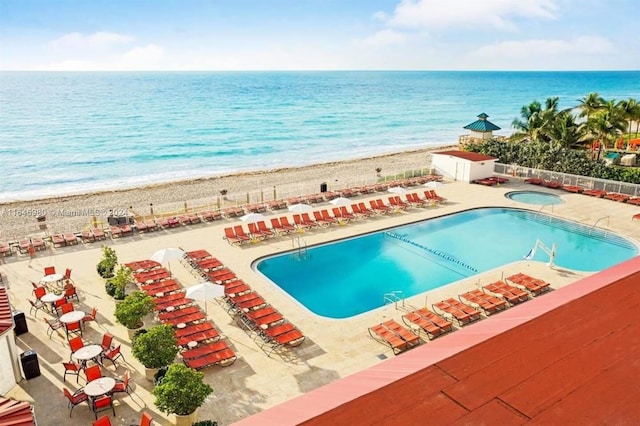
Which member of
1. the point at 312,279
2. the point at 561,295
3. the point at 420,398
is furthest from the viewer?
the point at 312,279

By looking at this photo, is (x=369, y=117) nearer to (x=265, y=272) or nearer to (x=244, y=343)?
(x=265, y=272)

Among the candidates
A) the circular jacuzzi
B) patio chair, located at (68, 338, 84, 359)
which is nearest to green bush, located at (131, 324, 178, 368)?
patio chair, located at (68, 338, 84, 359)

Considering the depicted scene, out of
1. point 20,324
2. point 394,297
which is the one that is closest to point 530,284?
point 394,297

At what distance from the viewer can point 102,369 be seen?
11.0 m

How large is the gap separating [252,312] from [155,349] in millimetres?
3485

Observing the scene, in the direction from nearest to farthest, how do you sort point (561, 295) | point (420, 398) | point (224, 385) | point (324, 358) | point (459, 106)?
point (420, 398) → point (561, 295) → point (224, 385) → point (324, 358) → point (459, 106)

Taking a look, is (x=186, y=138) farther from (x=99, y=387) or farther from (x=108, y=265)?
(x=99, y=387)

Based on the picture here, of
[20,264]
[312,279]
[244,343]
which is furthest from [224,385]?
[20,264]

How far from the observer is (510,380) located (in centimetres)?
373

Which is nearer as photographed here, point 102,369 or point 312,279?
point 102,369

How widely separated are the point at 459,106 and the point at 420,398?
118010 millimetres

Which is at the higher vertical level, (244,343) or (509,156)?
(509,156)

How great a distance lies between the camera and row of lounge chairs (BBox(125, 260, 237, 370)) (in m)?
10.9

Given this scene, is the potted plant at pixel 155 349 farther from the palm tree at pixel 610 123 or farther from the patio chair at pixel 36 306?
the palm tree at pixel 610 123
